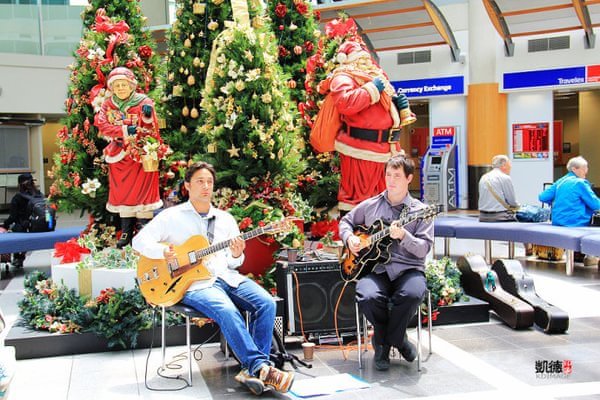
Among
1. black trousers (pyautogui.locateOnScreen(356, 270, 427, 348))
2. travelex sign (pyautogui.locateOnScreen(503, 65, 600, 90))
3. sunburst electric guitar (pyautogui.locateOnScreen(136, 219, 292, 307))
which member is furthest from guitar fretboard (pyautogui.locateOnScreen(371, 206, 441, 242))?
travelex sign (pyautogui.locateOnScreen(503, 65, 600, 90))

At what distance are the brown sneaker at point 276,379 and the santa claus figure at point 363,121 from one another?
8.18 ft

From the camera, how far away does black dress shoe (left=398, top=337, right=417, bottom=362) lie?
4.34m

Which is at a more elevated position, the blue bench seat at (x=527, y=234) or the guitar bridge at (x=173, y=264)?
the guitar bridge at (x=173, y=264)

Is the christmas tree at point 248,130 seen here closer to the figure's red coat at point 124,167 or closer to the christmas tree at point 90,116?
the figure's red coat at point 124,167

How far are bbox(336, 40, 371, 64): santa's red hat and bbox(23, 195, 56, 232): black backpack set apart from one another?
4.97m

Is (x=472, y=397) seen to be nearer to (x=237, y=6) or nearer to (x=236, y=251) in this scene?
(x=236, y=251)

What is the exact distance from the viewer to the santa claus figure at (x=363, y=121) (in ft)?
19.0

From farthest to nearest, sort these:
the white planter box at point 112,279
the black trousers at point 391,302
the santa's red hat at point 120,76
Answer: the santa's red hat at point 120,76 < the white planter box at point 112,279 < the black trousers at point 391,302

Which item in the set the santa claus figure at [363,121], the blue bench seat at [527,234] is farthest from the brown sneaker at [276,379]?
the blue bench seat at [527,234]

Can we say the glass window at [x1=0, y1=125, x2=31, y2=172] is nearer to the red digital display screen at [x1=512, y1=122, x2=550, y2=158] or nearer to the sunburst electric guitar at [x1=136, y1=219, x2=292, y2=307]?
the red digital display screen at [x1=512, y1=122, x2=550, y2=158]

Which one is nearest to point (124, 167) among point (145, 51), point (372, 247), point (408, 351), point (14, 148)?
point (145, 51)

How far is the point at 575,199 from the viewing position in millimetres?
8008

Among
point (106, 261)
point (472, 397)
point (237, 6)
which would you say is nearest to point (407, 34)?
point (237, 6)

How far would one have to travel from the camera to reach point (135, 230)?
6.87 m
